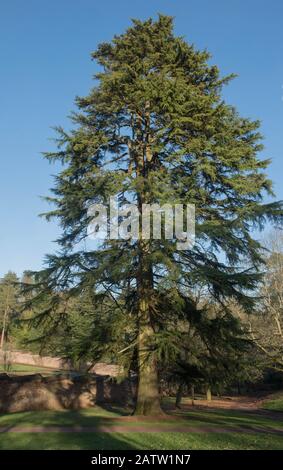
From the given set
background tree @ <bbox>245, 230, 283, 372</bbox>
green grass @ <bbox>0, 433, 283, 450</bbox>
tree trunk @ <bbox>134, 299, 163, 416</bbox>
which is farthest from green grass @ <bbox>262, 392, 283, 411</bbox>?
green grass @ <bbox>0, 433, 283, 450</bbox>

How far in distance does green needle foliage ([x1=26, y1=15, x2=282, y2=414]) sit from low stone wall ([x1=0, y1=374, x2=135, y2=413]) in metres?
7.06

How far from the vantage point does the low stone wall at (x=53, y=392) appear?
22062 millimetres

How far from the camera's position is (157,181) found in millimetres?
16125

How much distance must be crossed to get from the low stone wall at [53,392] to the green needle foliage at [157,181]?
7.06 m

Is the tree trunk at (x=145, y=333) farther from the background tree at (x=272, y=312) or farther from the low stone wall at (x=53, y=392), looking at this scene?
the background tree at (x=272, y=312)

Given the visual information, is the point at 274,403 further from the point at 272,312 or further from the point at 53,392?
the point at 53,392

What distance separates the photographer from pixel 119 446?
10133 millimetres

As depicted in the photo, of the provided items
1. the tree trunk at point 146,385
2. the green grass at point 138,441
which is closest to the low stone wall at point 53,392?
the tree trunk at point 146,385

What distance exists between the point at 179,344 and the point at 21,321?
6.18 metres

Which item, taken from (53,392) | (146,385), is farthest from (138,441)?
(53,392)

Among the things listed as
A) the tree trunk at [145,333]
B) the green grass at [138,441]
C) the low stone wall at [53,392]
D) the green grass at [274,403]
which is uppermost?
the tree trunk at [145,333]

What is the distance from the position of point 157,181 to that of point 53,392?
13869 millimetres
